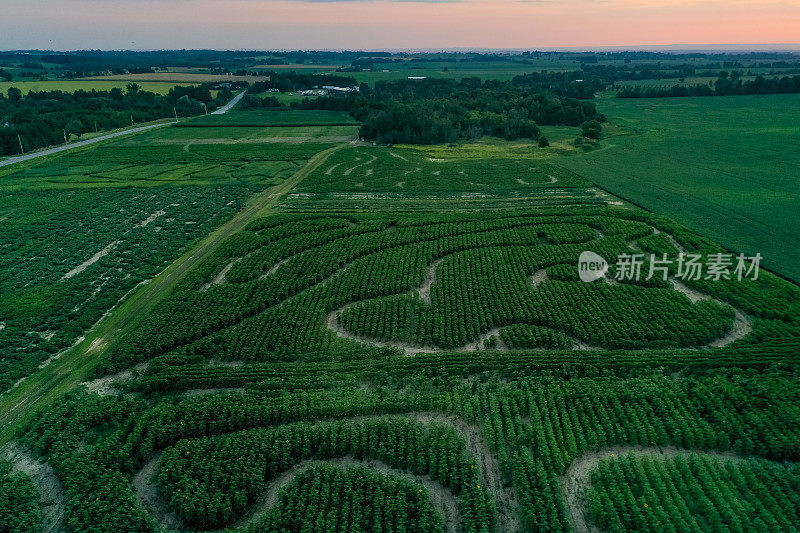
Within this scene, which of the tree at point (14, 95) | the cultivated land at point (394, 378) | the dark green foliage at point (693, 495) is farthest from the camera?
the tree at point (14, 95)

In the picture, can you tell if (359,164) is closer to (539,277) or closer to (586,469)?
(539,277)

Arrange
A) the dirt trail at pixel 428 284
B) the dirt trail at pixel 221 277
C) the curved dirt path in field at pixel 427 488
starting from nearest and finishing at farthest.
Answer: the curved dirt path in field at pixel 427 488 → the dirt trail at pixel 428 284 → the dirt trail at pixel 221 277

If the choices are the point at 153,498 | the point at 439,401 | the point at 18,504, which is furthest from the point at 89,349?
the point at 439,401

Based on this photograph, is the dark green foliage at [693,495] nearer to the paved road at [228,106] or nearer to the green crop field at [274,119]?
the green crop field at [274,119]

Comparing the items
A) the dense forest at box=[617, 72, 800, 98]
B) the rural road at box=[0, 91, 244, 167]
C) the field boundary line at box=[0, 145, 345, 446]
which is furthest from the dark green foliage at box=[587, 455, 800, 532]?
the dense forest at box=[617, 72, 800, 98]

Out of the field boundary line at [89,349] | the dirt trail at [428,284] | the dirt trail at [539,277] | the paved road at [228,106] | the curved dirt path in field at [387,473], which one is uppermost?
the paved road at [228,106]

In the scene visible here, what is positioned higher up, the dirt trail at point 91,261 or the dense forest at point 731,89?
the dense forest at point 731,89

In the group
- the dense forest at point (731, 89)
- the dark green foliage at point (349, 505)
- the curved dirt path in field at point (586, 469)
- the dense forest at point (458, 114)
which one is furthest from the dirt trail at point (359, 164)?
the dense forest at point (731, 89)

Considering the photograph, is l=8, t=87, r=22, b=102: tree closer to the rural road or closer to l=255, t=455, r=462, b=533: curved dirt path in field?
the rural road
